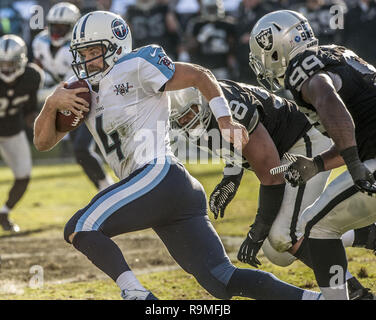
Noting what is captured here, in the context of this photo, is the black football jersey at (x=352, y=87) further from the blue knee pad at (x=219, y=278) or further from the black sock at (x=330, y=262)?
the blue knee pad at (x=219, y=278)

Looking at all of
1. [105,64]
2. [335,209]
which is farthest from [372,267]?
[105,64]

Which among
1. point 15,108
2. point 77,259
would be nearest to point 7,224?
point 15,108

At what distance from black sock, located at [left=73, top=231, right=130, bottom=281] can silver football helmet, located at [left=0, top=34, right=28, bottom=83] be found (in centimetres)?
468

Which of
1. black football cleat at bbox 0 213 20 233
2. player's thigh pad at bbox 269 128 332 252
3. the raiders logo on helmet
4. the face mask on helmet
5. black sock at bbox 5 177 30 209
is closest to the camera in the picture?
the face mask on helmet

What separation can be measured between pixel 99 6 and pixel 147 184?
7.61 m

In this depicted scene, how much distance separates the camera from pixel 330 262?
3.57 m

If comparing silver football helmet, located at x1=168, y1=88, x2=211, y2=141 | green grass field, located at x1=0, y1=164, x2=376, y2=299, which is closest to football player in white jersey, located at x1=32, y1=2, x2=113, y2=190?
green grass field, located at x1=0, y1=164, x2=376, y2=299

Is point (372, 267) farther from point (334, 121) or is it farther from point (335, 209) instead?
point (334, 121)

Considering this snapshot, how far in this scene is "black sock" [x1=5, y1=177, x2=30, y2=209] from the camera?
24.9 ft

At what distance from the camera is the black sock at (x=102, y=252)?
3.49 m

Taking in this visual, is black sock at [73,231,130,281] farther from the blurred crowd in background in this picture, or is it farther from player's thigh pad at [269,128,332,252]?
the blurred crowd in background

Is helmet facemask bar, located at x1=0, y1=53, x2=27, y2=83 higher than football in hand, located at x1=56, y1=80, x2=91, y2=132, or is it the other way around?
football in hand, located at x1=56, y1=80, x2=91, y2=132

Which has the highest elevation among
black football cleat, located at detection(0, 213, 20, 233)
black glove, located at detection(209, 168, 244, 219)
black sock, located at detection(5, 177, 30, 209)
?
black glove, located at detection(209, 168, 244, 219)

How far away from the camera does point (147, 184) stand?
140 inches
